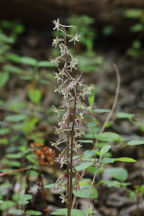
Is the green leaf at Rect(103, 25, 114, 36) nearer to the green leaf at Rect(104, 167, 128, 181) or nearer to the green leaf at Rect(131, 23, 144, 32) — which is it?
the green leaf at Rect(131, 23, 144, 32)

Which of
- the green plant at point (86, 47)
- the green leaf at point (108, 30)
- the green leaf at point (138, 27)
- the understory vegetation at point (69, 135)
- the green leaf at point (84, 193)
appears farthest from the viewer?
the green leaf at point (108, 30)

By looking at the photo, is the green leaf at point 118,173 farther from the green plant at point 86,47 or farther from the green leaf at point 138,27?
the green leaf at point 138,27

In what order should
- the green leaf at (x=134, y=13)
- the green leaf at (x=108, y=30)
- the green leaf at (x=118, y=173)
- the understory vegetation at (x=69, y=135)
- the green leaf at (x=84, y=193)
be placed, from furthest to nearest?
the green leaf at (x=108, y=30), the green leaf at (x=134, y=13), the green leaf at (x=118, y=173), the green leaf at (x=84, y=193), the understory vegetation at (x=69, y=135)

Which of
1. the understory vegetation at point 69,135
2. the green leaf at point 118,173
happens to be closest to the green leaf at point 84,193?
the understory vegetation at point 69,135

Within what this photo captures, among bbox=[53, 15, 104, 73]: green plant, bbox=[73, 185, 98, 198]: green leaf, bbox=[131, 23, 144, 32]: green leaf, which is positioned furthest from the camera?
bbox=[131, 23, 144, 32]: green leaf

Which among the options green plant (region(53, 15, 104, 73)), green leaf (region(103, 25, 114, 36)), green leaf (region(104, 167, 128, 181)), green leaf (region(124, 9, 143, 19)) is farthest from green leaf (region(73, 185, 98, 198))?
green leaf (region(103, 25, 114, 36))

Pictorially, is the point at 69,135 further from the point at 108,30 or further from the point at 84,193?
the point at 108,30

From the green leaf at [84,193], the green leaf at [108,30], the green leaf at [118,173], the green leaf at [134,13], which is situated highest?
the green leaf at [108,30]

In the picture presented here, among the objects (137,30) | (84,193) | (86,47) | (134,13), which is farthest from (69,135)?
(86,47)

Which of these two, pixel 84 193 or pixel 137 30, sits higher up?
pixel 137 30

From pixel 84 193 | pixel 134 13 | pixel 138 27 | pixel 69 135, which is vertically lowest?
pixel 84 193

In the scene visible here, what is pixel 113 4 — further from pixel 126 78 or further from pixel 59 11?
pixel 126 78

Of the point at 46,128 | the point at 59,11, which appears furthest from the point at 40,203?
the point at 59,11

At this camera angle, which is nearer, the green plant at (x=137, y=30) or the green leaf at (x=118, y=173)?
the green leaf at (x=118, y=173)
